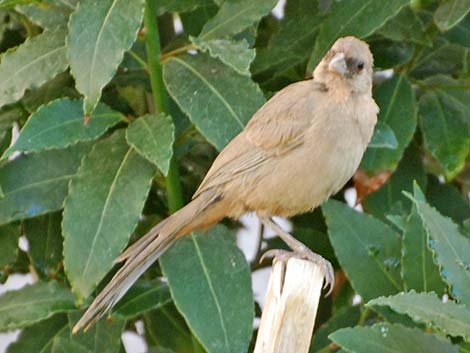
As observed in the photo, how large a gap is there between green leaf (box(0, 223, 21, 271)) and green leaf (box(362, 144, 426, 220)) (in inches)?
37.2

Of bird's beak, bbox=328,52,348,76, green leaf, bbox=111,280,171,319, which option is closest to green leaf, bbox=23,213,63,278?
green leaf, bbox=111,280,171,319

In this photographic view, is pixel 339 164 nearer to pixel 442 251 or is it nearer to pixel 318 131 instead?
pixel 318 131

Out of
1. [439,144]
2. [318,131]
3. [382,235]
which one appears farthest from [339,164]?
[439,144]

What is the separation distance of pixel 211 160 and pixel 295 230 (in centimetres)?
31

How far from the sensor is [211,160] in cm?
348

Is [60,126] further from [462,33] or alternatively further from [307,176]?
[462,33]

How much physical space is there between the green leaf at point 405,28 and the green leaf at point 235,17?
367 mm

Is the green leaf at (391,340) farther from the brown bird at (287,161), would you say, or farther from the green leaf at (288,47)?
the green leaf at (288,47)

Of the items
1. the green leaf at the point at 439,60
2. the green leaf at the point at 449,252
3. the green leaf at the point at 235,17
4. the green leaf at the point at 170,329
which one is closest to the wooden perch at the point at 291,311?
the green leaf at the point at 449,252

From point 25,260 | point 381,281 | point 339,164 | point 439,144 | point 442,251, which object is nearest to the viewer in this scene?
point 442,251

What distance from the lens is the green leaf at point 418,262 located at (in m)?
2.95

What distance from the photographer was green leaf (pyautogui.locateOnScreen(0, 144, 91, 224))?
308 cm

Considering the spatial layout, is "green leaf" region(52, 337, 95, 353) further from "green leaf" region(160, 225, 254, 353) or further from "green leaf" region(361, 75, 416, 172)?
"green leaf" region(361, 75, 416, 172)

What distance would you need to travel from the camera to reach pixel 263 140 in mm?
2893
